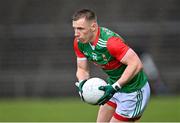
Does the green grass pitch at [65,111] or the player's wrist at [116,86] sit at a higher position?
the player's wrist at [116,86]

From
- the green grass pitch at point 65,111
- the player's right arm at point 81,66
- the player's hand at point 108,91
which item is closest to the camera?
the player's hand at point 108,91

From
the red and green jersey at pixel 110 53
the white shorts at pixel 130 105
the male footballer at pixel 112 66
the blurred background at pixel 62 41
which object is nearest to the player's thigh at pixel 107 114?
the male footballer at pixel 112 66

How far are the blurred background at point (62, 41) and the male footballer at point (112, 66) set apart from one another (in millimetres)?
10892

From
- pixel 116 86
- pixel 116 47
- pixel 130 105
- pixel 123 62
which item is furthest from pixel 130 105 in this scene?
pixel 116 47

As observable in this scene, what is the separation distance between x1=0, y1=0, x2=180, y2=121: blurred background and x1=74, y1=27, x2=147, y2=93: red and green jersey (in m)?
11.0

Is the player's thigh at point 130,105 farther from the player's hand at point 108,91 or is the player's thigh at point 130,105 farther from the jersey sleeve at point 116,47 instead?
the jersey sleeve at point 116,47

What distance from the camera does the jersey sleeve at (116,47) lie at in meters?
7.52

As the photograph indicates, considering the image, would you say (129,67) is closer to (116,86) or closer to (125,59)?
(125,59)

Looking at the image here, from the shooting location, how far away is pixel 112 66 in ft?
25.8

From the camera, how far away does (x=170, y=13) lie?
73.1ft

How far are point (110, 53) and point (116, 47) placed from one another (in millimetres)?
149

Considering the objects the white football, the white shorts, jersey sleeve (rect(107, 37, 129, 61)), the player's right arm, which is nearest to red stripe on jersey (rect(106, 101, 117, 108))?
the white shorts

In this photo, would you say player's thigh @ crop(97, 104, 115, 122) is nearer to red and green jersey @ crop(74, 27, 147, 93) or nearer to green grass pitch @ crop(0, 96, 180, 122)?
red and green jersey @ crop(74, 27, 147, 93)

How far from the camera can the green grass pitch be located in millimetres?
13862
